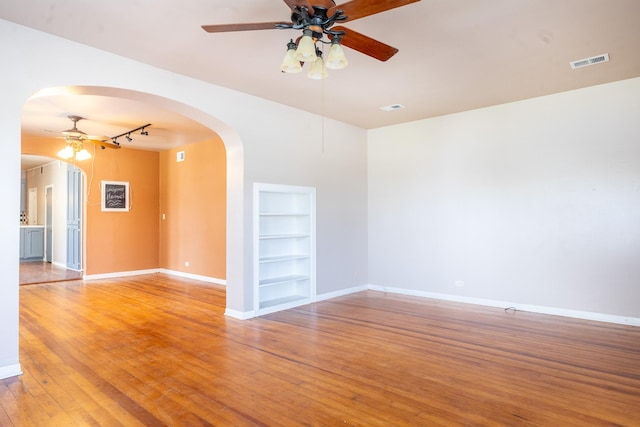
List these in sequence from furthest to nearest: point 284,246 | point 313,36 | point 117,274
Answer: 1. point 117,274
2. point 284,246
3. point 313,36

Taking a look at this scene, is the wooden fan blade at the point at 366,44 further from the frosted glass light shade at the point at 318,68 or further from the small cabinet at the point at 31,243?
the small cabinet at the point at 31,243

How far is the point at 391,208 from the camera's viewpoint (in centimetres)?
661

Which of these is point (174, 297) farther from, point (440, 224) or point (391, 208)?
point (440, 224)

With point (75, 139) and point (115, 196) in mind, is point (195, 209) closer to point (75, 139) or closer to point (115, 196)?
point (115, 196)

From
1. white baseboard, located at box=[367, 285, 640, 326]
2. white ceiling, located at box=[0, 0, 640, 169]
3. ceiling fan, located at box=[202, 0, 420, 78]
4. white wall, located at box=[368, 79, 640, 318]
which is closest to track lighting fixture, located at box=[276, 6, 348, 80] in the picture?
ceiling fan, located at box=[202, 0, 420, 78]

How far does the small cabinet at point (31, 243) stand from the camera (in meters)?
10.9

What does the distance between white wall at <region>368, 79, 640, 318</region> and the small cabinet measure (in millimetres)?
9890

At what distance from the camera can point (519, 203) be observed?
5.31m

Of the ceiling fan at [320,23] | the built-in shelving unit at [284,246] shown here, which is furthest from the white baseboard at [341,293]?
the ceiling fan at [320,23]

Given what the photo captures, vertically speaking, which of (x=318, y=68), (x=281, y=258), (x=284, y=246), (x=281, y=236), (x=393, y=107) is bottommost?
(x=281, y=258)

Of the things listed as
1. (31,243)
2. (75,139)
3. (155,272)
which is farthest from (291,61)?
(31,243)

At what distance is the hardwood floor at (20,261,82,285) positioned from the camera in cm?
761

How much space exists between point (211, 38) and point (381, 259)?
4544mm

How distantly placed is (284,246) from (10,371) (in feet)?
11.1
